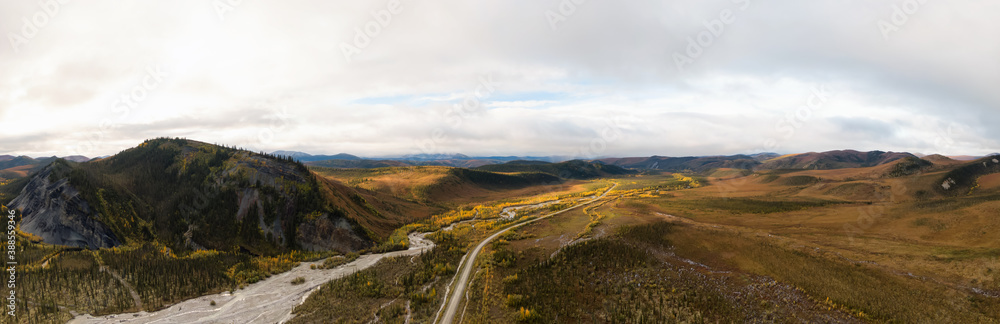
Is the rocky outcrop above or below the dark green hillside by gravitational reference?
below

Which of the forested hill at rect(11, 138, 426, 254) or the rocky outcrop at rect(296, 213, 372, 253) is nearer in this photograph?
the forested hill at rect(11, 138, 426, 254)

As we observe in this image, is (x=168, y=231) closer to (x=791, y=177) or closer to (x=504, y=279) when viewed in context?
(x=504, y=279)

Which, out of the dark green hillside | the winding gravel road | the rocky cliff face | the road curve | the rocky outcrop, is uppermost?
the dark green hillside

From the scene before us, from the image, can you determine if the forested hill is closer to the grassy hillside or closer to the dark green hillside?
the grassy hillside
